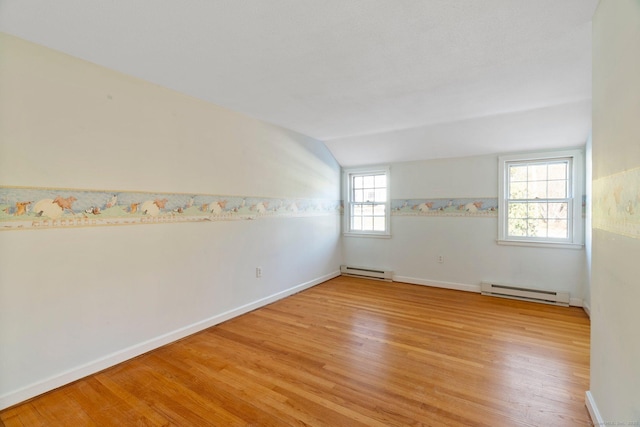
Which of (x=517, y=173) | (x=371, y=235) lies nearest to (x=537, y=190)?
(x=517, y=173)

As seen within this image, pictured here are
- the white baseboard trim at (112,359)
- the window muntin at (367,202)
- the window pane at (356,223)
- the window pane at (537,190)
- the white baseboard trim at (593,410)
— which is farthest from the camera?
the window pane at (356,223)

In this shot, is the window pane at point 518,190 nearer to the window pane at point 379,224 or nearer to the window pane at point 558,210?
the window pane at point 558,210

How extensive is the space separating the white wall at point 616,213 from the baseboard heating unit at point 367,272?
322 cm

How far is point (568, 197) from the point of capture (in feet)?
12.3

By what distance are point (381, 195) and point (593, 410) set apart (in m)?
3.78

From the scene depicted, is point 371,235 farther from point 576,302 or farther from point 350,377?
point 350,377

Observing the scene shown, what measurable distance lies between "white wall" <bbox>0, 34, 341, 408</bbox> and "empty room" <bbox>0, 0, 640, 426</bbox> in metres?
0.01

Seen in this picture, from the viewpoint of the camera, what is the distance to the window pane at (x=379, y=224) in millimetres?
5086

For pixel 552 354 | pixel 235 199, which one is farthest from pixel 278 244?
pixel 552 354

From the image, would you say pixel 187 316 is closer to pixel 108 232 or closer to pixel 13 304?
pixel 108 232

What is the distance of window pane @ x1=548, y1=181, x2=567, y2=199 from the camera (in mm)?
3789

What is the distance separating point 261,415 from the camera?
1773mm

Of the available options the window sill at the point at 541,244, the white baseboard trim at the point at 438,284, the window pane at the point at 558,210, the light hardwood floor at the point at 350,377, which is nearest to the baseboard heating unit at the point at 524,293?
the white baseboard trim at the point at 438,284

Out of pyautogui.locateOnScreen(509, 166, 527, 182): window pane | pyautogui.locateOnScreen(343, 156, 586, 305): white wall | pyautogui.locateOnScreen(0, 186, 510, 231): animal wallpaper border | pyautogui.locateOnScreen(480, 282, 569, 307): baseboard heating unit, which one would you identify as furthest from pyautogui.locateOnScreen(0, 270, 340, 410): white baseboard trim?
pyautogui.locateOnScreen(509, 166, 527, 182): window pane
